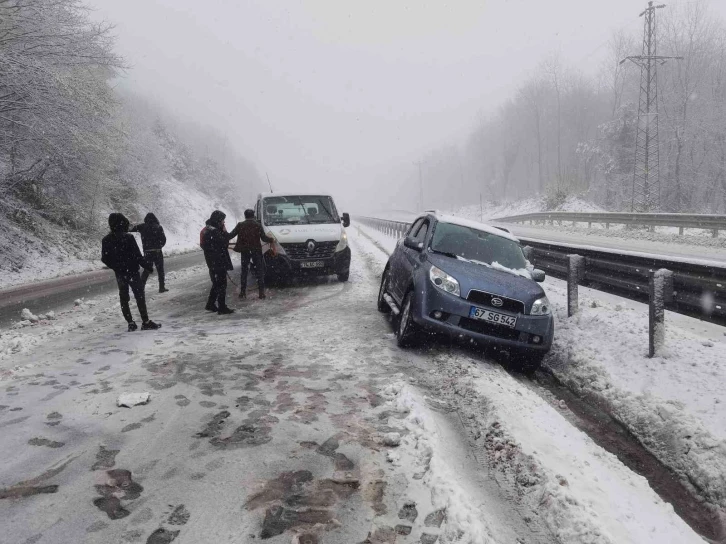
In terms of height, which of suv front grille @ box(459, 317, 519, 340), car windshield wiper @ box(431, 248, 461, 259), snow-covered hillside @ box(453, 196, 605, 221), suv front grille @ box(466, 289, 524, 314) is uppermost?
car windshield wiper @ box(431, 248, 461, 259)

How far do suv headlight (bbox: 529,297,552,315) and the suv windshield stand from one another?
0.82m

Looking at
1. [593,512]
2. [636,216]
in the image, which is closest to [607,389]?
[593,512]

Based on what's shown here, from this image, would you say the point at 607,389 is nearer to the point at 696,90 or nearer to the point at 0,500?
the point at 0,500

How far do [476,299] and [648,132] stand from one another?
90.0ft

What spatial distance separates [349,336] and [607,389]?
321cm

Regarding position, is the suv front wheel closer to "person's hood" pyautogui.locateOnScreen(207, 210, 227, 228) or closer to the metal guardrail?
"person's hood" pyautogui.locateOnScreen(207, 210, 227, 228)

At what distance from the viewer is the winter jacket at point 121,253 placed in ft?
21.3

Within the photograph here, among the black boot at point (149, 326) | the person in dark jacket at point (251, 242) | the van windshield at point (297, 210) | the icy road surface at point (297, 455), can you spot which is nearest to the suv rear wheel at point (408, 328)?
the icy road surface at point (297, 455)

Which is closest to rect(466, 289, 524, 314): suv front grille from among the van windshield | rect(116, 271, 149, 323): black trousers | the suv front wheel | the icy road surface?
the icy road surface

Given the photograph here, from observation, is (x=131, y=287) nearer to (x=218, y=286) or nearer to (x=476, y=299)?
(x=218, y=286)

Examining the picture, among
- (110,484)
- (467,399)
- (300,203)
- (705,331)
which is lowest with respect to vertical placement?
(705,331)

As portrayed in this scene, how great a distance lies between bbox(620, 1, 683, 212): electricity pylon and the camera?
84.0 ft

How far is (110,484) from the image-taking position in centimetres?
279

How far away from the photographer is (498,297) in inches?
209
